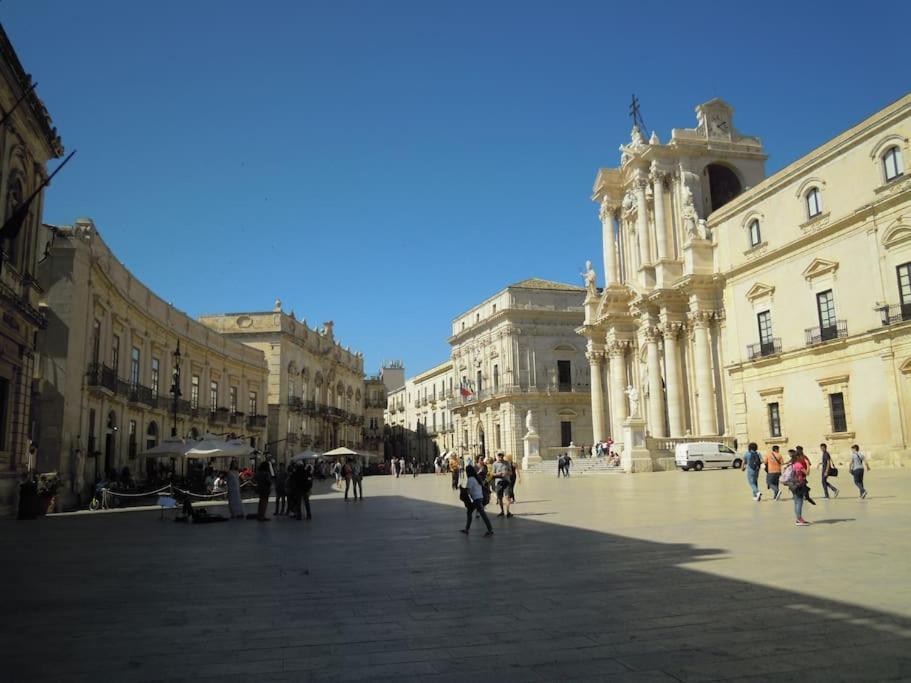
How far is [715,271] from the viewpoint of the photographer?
35781 mm

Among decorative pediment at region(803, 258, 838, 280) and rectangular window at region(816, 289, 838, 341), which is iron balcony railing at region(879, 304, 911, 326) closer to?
rectangular window at region(816, 289, 838, 341)

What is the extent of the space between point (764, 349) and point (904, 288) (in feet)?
24.4

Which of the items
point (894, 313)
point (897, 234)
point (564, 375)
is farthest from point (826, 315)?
point (564, 375)

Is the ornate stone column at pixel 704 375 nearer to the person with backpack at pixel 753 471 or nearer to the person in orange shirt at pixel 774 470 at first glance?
the person with backpack at pixel 753 471

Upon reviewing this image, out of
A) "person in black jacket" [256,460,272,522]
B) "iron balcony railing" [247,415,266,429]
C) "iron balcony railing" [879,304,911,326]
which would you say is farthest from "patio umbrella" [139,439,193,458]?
"iron balcony railing" [879,304,911,326]

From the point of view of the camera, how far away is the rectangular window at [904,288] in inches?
976

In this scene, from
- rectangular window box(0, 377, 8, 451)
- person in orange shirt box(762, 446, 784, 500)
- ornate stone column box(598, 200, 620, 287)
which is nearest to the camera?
person in orange shirt box(762, 446, 784, 500)

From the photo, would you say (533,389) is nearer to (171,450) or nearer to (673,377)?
(673,377)

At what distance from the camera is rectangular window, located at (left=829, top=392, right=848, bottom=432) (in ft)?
91.0

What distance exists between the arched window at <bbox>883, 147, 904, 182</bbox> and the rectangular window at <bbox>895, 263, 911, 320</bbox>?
10.6 feet

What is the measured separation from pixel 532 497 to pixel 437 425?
54233 mm

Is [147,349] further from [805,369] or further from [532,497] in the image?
[805,369]

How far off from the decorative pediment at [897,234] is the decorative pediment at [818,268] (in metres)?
2.55

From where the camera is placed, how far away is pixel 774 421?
31.5m
